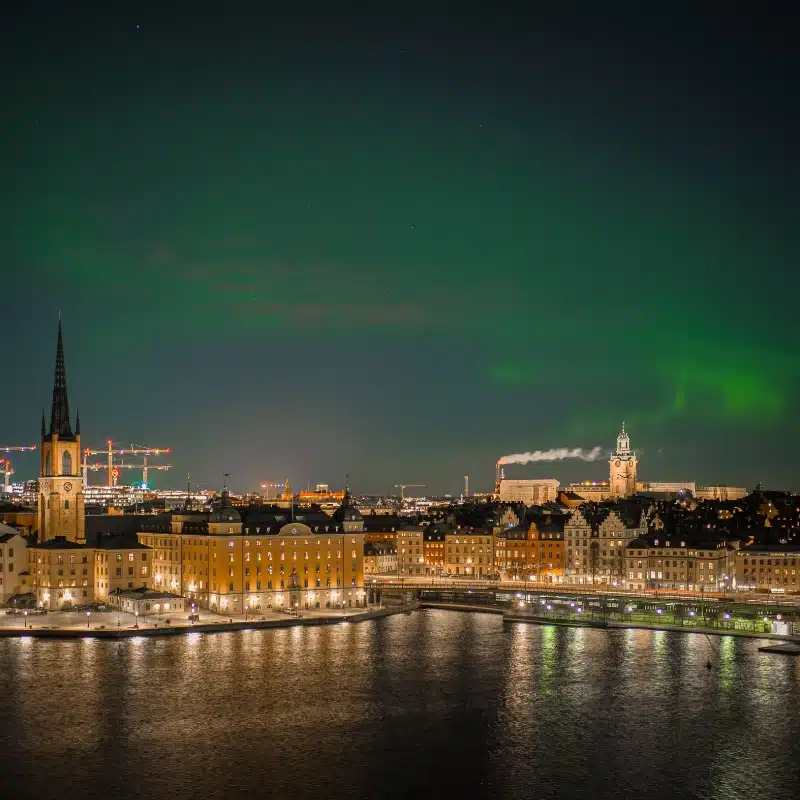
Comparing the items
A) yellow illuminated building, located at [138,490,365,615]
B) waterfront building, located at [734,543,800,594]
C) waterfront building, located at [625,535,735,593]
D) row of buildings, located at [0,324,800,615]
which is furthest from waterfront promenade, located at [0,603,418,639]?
waterfront building, located at [734,543,800,594]

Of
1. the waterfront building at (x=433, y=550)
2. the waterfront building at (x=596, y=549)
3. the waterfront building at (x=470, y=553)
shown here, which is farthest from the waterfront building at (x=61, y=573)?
the waterfront building at (x=596, y=549)

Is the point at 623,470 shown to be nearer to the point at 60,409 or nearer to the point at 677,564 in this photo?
the point at 677,564

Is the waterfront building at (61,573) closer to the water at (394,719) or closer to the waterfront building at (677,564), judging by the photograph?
the water at (394,719)

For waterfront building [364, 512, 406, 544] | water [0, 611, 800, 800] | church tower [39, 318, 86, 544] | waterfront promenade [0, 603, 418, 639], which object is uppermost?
church tower [39, 318, 86, 544]

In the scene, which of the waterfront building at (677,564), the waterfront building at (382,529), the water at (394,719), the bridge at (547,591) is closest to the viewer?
the water at (394,719)

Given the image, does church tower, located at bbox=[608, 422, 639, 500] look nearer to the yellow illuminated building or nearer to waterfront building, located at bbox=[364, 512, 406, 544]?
waterfront building, located at bbox=[364, 512, 406, 544]
